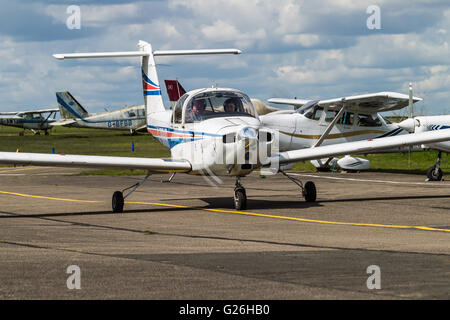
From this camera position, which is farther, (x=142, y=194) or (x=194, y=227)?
(x=142, y=194)

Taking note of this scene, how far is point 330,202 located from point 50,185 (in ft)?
31.3

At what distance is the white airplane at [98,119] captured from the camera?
72.9 m

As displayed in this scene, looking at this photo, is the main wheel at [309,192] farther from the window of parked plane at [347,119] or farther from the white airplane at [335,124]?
the window of parked plane at [347,119]

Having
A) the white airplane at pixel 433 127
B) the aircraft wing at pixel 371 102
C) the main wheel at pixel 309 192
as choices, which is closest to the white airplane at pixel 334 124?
the aircraft wing at pixel 371 102

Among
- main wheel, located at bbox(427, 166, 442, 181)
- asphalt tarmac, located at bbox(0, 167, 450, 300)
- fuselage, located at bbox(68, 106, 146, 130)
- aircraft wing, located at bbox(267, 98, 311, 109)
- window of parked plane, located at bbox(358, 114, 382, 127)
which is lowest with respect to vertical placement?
asphalt tarmac, located at bbox(0, 167, 450, 300)

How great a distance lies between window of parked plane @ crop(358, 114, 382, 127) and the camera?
25.2 meters

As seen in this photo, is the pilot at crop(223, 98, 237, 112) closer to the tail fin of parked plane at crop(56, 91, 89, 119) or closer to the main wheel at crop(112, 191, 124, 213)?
the main wheel at crop(112, 191, 124, 213)

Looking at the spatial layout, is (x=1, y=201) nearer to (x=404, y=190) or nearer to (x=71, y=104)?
(x=404, y=190)

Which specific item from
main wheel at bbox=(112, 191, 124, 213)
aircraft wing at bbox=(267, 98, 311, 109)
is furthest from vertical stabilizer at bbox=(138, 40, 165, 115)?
aircraft wing at bbox=(267, 98, 311, 109)

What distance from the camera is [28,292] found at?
6484 mm

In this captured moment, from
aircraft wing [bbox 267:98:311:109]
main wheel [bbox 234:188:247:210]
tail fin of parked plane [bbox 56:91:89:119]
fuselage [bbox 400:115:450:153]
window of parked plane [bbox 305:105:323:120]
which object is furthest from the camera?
tail fin of parked plane [bbox 56:91:89:119]

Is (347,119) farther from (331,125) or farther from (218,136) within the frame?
(218,136)
